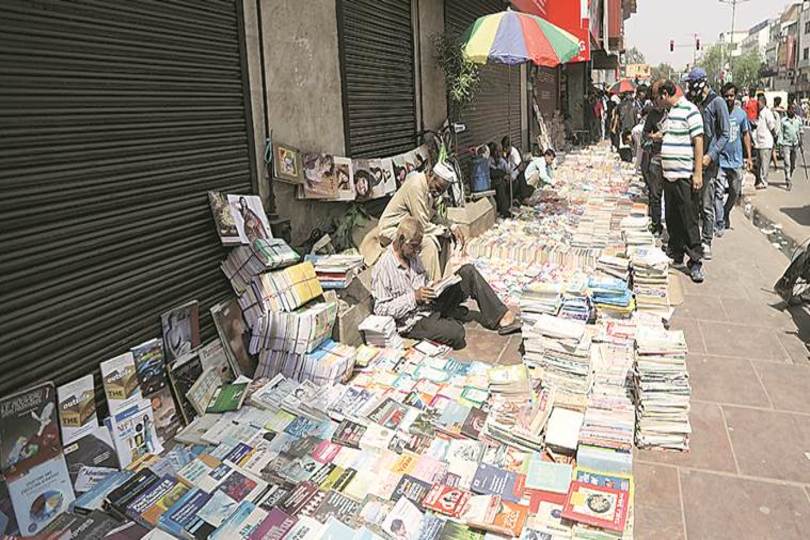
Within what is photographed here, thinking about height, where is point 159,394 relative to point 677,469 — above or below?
above

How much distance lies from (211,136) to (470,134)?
6.96 m

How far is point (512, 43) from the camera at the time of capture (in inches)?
328

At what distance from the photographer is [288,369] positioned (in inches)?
170

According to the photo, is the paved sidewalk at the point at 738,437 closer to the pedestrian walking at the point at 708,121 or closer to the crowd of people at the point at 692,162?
the crowd of people at the point at 692,162

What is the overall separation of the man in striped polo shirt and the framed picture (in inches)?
149

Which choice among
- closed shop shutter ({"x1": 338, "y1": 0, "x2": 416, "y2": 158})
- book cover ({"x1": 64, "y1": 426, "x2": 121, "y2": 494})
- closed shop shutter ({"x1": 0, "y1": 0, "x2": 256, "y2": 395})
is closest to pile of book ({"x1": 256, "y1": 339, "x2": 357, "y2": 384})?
closed shop shutter ({"x1": 0, "y1": 0, "x2": 256, "y2": 395})

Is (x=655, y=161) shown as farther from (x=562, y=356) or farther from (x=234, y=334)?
(x=234, y=334)

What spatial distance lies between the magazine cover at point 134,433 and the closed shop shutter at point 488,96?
24.2 ft

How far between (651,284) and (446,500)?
127 inches

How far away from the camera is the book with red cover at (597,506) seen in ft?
9.23

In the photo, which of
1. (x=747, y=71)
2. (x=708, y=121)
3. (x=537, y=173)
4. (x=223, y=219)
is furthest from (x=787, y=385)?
(x=747, y=71)

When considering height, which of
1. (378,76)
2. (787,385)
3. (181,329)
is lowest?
(787,385)

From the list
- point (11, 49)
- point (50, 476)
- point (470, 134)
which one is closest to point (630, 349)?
point (50, 476)

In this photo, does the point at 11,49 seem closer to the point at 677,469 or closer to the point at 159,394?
the point at 159,394
